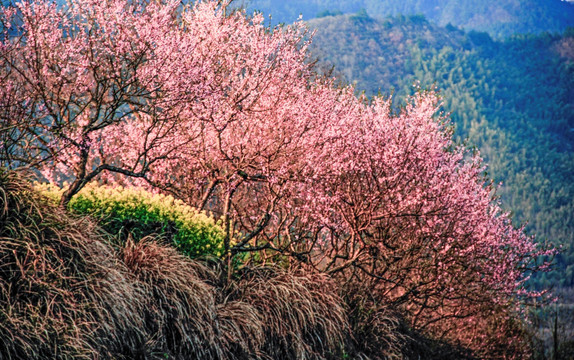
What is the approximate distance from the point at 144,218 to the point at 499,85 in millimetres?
110189

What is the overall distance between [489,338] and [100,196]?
8416 millimetres

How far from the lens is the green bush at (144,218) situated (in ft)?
21.6

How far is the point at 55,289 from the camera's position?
484cm

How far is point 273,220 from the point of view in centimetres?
952

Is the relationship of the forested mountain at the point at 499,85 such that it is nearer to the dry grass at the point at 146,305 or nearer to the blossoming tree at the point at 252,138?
the blossoming tree at the point at 252,138

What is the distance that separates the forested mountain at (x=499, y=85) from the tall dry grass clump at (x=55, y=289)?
6557 cm

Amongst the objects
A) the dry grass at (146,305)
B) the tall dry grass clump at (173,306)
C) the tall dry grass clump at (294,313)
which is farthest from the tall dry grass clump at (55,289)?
the tall dry grass clump at (294,313)

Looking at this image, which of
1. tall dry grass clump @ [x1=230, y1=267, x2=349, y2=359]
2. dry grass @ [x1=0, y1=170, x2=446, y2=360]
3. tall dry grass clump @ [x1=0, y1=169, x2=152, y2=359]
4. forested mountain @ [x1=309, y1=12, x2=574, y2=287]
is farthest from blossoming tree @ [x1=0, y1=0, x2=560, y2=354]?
forested mountain @ [x1=309, y1=12, x2=574, y2=287]

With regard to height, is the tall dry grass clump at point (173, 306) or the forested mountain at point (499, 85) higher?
the forested mountain at point (499, 85)

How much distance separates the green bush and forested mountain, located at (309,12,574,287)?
6367cm

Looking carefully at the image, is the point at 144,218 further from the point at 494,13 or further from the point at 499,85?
the point at 494,13

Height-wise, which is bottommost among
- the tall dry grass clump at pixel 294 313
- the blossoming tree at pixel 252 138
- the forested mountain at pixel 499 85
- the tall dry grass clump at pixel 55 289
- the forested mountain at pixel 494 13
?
the tall dry grass clump at pixel 55 289

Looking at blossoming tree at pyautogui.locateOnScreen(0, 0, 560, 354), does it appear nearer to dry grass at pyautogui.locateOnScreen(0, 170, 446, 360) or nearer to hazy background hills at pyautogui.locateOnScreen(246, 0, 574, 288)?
dry grass at pyautogui.locateOnScreen(0, 170, 446, 360)

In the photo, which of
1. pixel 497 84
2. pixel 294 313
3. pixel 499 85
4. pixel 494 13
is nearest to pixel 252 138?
pixel 294 313
